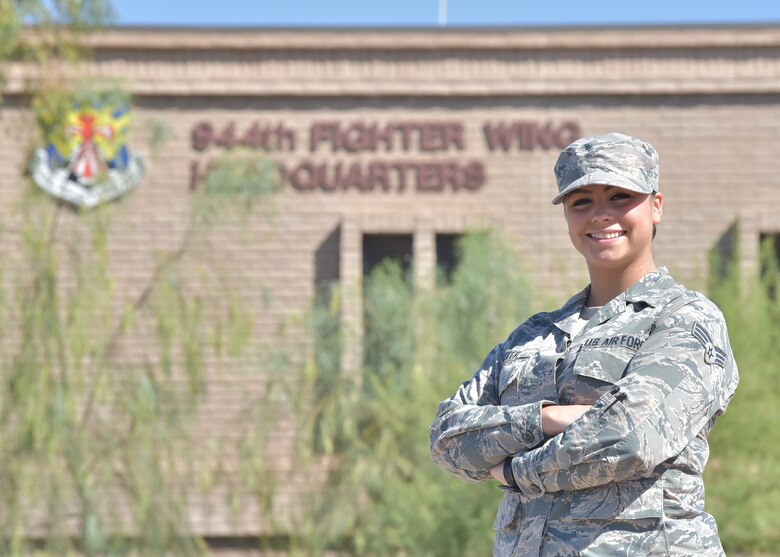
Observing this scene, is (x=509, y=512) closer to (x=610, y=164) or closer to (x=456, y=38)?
(x=610, y=164)

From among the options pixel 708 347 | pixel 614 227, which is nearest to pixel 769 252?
pixel 614 227

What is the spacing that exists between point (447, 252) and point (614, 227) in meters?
9.80

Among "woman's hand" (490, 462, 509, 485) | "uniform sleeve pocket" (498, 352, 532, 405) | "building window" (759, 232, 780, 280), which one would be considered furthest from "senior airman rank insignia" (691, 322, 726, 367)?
"building window" (759, 232, 780, 280)

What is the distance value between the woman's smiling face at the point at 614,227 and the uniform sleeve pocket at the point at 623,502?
50cm

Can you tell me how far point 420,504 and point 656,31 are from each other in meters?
5.43

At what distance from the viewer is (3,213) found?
12078mm

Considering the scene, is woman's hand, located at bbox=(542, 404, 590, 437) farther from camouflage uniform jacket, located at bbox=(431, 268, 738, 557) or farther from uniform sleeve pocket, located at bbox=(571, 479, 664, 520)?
uniform sleeve pocket, located at bbox=(571, 479, 664, 520)

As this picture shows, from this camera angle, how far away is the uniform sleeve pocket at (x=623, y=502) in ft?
8.39

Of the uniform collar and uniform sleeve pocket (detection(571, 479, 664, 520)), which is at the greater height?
the uniform collar

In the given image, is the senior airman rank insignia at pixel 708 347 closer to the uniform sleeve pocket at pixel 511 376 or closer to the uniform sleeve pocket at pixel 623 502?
the uniform sleeve pocket at pixel 623 502

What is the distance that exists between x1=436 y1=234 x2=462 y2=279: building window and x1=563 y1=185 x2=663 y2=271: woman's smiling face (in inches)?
382

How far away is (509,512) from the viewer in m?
2.76

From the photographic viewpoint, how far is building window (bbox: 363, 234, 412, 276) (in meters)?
12.6

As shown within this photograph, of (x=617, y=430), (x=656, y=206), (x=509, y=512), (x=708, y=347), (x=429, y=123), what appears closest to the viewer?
(x=617, y=430)
